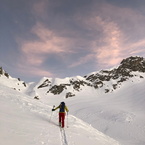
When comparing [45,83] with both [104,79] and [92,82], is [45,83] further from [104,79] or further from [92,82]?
[104,79]

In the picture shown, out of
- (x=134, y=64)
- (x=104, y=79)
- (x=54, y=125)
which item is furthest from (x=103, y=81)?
(x=54, y=125)

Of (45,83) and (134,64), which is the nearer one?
(45,83)

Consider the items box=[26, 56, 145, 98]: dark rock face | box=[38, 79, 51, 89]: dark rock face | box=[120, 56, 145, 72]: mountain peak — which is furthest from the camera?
box=[120, 56, 145, 72]: mountain peak

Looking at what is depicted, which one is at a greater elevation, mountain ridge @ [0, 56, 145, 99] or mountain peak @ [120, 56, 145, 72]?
mountain peak @ [120, 56, 145, 72]

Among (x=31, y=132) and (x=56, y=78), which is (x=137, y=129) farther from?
(x=56, y=78)

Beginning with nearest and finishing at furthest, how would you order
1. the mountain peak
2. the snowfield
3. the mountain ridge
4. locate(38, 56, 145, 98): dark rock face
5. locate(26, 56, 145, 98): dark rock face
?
the snowfield, the mountain ridge, locate(26, 56, 145, 98): dark rock face, locate(38, 56, 145, 98): dark rock face, the mountain peak

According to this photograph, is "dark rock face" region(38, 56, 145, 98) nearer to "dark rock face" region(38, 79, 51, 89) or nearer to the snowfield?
"dark rock face" region(38, 79, 51, 89)

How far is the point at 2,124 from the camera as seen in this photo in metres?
7.63

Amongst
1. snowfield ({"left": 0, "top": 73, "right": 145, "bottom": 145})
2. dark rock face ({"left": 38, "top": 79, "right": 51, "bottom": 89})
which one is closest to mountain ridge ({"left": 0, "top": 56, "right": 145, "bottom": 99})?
dark rock face ({"left": 38, "top": 79, "right": 51, "bottom": 89})

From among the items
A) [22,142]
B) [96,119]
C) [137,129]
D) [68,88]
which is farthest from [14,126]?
[68,88]

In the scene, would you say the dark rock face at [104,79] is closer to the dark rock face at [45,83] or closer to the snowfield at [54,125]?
the dark rock face at [45,83]

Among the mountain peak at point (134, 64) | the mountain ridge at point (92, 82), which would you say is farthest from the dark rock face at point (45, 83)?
the mountain peak at point (134, 64)

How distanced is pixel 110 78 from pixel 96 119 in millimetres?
61178

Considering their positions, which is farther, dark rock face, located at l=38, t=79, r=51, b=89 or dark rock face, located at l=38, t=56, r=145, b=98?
dark rock face, located at l=38, t=79, r=51, b=89
